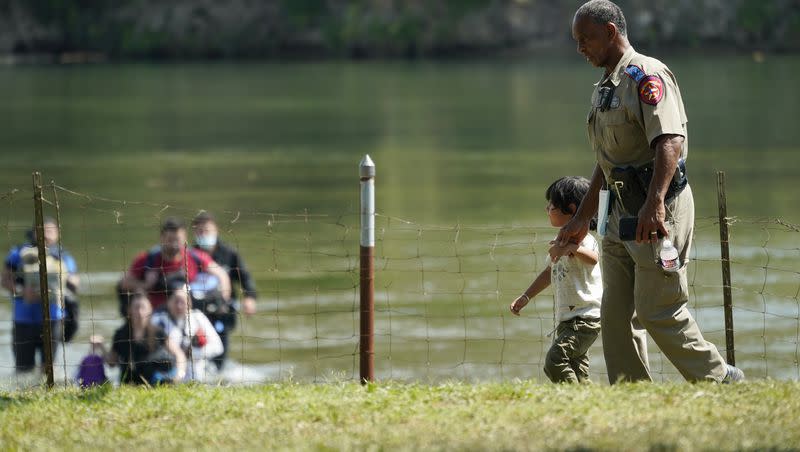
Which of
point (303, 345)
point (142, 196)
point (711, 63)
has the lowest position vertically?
point (303, 345)

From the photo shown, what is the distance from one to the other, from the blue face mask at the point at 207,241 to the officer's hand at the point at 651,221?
4.64 metres

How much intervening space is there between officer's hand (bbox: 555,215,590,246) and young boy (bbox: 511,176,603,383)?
0.11 metres

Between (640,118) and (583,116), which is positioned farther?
(583,116)

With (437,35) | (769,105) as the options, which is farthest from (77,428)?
(437,35)

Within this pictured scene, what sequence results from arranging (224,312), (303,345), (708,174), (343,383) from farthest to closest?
1. (708,174)
2. (303,345)
3. (224,312)
4. (343,383)

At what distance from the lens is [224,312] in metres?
9.45

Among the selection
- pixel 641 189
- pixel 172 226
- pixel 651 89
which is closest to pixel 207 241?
pixel 172 226

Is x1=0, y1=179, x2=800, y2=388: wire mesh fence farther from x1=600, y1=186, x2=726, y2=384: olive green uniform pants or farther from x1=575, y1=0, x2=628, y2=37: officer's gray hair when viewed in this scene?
x1=575, y1=0, x2=628, y2=37: officer's gray hair

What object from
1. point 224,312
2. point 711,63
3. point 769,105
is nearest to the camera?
point 224,312

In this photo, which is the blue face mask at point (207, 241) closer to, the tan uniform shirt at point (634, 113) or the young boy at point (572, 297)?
the young boy at point (572, 297)

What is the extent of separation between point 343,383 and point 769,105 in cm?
3021

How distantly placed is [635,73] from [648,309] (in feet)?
3.62

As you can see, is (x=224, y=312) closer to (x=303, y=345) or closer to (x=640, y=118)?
(x=303, y=345)

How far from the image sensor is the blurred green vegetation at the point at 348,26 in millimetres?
71312
